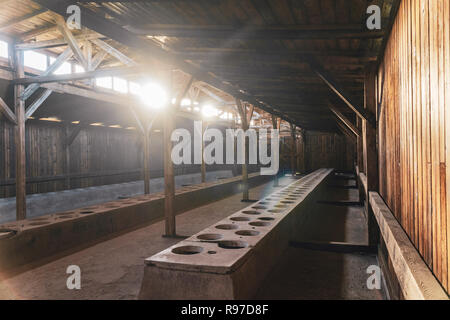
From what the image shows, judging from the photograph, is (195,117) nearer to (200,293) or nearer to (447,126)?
(200,293)

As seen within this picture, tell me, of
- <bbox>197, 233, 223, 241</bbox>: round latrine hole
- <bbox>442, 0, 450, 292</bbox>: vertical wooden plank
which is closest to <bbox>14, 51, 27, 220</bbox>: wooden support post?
<bbox>197, 233, 223, 241</bbox>: round latrine hole

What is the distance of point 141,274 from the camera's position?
4.45 meters

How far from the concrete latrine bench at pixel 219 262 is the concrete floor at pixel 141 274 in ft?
1.31

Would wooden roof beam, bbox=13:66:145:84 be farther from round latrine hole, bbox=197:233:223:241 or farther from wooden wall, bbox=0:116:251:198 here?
round latrine hole, bbox=197:233:223:241

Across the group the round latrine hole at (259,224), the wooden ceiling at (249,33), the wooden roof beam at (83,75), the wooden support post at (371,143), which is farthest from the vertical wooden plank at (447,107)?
the wooden roof beam at (83,75)

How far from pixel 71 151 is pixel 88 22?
10.6 metres

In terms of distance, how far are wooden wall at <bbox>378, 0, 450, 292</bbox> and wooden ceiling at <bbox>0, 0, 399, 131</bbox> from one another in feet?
2.52

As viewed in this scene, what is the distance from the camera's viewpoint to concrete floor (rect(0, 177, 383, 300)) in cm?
381

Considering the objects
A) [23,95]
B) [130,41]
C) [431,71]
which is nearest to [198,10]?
[130,41]

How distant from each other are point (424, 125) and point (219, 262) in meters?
2.16

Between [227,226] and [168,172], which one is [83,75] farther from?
[227,226]

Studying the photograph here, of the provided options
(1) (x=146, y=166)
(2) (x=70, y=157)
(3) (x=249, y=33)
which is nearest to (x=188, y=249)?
(3) (x=249, y=33)

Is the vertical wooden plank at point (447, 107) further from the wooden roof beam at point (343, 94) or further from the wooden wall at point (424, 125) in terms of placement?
the wooden roof beam at point (343, 94)
